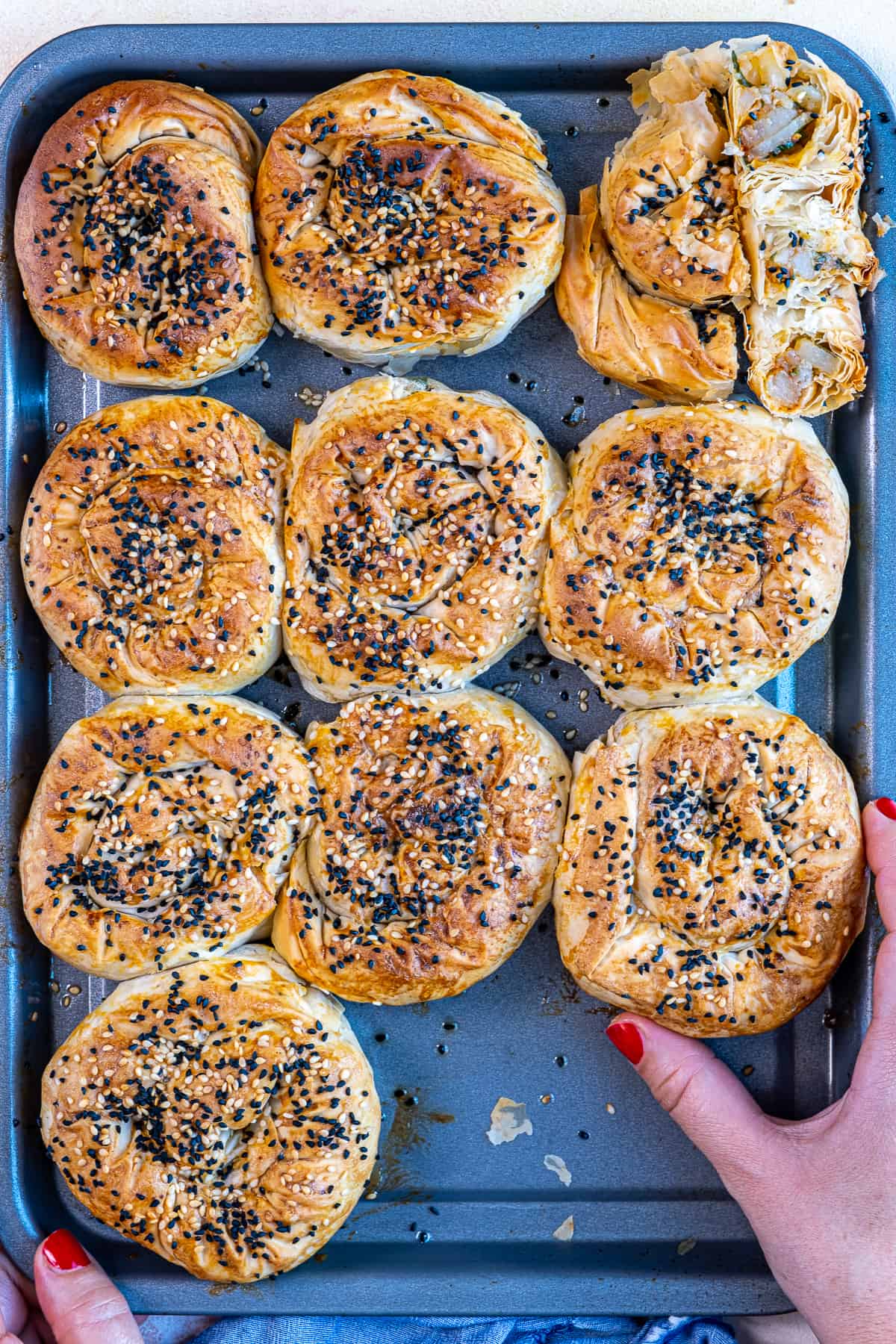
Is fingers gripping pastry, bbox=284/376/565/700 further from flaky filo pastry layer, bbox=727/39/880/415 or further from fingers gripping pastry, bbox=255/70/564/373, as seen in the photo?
flaky filo pastry layer, bbox=727/39/880/415

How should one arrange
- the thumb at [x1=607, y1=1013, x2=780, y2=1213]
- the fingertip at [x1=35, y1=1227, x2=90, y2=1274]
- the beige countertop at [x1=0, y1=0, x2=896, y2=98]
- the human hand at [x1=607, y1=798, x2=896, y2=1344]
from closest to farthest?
1. the human hand at [x1=607, y1=798, x2=896, y2=1344]
2. the thumb at [x1=607, y1=1013, x2=780, y2=1213]
3. the fingertip at [x1=35, y1=1227, x2=90, y2=1274]
4. the beige countertop at [x1=0, y1=0, x2=896, y2=98]

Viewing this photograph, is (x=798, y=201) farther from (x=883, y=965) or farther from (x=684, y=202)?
(x=883, y=965)

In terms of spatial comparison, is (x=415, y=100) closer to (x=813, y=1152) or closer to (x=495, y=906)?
(x=495, y=906)

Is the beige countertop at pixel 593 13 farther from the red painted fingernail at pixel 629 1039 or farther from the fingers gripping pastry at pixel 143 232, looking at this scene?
the red painted fingernail at pixel 629 1039

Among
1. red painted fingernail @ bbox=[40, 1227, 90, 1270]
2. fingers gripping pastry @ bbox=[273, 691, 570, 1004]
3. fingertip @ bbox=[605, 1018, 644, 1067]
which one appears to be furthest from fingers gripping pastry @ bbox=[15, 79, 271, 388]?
red painted fingernail @ bbox=[40, 1227, 90, 1270]

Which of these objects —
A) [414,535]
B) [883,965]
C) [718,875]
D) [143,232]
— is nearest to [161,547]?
[414,535]

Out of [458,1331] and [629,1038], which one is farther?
[458,1331]

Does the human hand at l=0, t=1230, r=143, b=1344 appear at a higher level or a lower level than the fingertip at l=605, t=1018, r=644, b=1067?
lower
